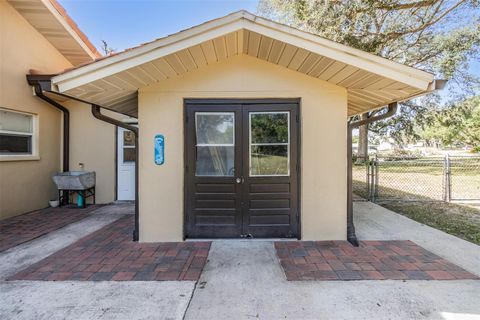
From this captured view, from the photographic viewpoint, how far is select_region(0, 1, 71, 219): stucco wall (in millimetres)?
5648

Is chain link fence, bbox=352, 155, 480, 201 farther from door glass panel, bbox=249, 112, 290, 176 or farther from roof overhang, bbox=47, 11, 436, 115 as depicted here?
door glass panel, bbox=249, 112, 290, 176

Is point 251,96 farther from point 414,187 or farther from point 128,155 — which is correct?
point 414,187

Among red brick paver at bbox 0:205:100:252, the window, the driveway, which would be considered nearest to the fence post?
the driveway

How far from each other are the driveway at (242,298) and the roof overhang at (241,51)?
2587 millimetres

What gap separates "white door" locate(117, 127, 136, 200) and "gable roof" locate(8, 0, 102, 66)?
2606 millimetres

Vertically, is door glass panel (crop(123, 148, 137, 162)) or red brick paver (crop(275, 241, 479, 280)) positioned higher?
door glass panel (crop(123, 148, 137, 162))

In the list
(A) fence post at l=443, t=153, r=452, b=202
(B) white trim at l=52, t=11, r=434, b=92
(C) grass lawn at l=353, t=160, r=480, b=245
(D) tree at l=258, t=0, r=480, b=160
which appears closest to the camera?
(B) white trim at l=52, t=11, r=434, b=92

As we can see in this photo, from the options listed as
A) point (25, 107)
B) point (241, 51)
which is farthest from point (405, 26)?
point (25, 107)

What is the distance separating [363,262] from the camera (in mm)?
3445

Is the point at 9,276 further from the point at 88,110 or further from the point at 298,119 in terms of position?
the point at 88,110

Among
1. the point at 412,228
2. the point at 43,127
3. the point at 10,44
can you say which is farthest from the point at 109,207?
the point at 412,228

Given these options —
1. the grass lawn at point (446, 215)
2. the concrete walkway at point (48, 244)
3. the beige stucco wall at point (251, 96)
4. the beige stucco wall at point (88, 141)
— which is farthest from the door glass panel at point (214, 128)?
the grass lawn at point (446, 215)

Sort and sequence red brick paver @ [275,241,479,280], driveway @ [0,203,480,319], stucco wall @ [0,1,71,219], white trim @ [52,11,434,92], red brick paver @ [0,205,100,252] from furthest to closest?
stucco wall @ [0,1,71,219], red brick paver @ [0,205,100,252], white trim @ [52,11,434,92], red brick paver @ [275,241,479,280], driveway @ [0,203,480,319]

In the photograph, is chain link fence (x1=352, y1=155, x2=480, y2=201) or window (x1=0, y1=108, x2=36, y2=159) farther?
chain link fence (x1=352, y1=155, x2=480, y2=201)
